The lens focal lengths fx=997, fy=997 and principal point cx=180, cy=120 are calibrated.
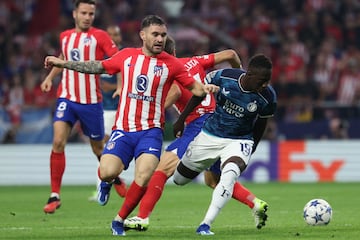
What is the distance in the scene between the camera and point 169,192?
1791 cm

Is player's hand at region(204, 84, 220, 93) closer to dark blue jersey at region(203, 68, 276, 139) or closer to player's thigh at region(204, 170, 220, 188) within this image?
dark blue jersey at region(203, 68, 276, 139)

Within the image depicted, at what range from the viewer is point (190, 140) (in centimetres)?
1085

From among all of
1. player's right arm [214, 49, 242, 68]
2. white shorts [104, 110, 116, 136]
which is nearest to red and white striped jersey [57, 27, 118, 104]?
player's right arm [214, 49, 242, 68]

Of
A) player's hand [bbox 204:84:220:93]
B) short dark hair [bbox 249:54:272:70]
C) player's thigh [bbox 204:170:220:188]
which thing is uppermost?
short dark hair [bbox 249:54:272:70]

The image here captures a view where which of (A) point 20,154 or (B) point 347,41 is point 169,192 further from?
(B) point 347,41

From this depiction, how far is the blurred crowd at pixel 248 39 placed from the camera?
2225 centimetres

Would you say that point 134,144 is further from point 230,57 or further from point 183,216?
point 183,216

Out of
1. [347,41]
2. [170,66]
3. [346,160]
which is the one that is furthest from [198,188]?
[170,66]

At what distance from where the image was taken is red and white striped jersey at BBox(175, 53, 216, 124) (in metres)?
11.1

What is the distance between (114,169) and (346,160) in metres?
11.8

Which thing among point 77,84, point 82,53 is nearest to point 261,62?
point 82,53

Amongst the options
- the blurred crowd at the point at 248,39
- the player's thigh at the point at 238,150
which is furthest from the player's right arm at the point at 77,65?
the blurred crowd at the point at 248,39

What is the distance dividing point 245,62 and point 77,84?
38.2 ft

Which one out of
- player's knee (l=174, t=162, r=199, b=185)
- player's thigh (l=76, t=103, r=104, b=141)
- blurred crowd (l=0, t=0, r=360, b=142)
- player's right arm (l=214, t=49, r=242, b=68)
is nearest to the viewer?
player's knee (l=174, t=162, r=199, b=185)
